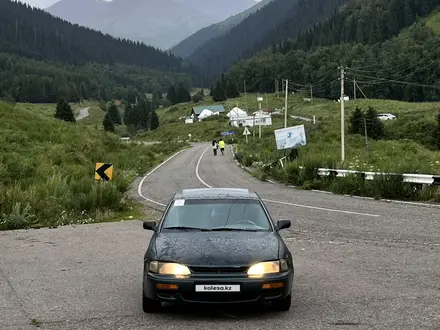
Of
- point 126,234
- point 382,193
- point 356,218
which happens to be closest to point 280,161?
point 382,193

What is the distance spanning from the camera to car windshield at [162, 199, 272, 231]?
7.12 metres

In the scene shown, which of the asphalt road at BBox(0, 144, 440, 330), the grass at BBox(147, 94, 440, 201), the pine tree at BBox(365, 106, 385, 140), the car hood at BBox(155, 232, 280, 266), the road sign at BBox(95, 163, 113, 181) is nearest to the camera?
the car hood at BBox(155, 232, 280, 266)

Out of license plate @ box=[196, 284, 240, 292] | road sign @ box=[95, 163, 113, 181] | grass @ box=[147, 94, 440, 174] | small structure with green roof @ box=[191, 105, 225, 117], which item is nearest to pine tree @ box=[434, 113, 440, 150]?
grass @ box=[147, 94, 440, 174]

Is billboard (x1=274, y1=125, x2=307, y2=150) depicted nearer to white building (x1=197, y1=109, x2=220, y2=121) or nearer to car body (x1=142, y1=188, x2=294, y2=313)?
car body (x1=142, y1=188, x2=294, y2=313)

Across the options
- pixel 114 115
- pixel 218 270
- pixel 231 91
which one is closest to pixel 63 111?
pixel 114 115

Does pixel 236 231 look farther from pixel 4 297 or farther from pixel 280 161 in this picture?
pixel 280 161

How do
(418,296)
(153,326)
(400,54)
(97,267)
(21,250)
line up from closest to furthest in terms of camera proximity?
1. (153,326)
2. (418,296)
3. (97,267)
4. (21,250)
5. (400,54)

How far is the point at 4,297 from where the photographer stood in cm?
726

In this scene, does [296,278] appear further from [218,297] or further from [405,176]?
[405,176]

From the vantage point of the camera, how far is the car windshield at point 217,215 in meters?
7.12

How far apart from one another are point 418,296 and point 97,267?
5067mm

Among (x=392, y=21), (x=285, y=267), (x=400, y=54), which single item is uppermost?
(x=392, y=21)

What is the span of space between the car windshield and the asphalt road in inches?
42.0

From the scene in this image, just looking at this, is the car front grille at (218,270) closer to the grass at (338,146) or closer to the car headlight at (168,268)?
the car headlight at (168,268)
